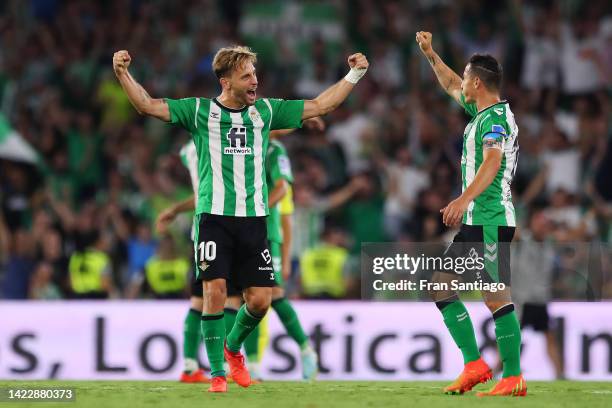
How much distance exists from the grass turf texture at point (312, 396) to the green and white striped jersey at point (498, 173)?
1085mm

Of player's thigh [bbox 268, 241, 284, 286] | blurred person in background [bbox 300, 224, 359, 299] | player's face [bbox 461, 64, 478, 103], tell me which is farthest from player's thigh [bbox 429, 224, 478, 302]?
blurred person in background [bbox 300, 224, 359, 299]

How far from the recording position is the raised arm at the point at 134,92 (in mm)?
8008

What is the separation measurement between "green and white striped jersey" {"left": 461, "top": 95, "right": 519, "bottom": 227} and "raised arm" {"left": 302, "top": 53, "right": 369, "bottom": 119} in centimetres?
78

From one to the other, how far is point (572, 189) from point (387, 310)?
3.31m

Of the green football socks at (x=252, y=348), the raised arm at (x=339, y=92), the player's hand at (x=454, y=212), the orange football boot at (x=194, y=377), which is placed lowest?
the orange football boot at (x=194, y=377)

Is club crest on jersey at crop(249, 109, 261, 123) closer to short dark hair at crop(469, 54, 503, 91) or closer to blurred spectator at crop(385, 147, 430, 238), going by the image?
short dark hair at crop(469, 54, 503, 91)

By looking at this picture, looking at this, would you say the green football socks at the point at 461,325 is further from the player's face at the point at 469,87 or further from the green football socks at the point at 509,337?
the player's face at the point at 469,87

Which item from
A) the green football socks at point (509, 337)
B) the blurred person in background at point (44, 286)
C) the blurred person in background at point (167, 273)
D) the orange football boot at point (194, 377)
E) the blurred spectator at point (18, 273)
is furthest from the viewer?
the blurred spectator at point (18, 273)

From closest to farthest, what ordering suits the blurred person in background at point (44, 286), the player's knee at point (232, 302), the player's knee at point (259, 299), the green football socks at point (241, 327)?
the player's knee at point (259, 299), the green football socks at point (241, 327), the player's knee at point (232, 302), the blurred person in background at point (44, 286)

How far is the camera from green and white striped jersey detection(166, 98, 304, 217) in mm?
8414

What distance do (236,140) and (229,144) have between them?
0.17 feet

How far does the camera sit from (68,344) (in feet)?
42.0

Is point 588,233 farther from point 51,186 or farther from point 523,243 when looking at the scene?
point 51,186

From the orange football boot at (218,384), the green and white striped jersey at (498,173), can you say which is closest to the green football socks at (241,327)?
the orange football boot at (218,384)
